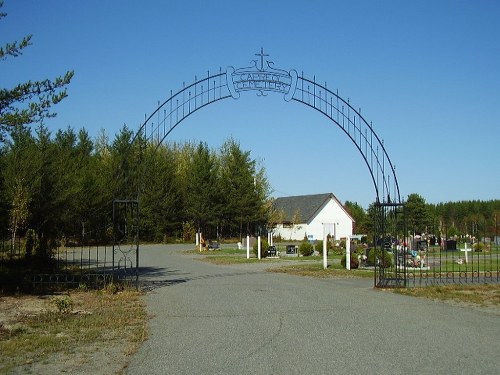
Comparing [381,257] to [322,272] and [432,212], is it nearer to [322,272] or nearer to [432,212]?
[322,272]

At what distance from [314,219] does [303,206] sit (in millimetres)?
4093

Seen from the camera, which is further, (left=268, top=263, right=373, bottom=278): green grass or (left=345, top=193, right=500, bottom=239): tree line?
(left=345, top=193, right=500, bottom=239): tree line

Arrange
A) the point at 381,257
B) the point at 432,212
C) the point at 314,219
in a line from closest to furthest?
the point at 381,257 < the point at 432,212 < the point at 314,219

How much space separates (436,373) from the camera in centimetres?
682

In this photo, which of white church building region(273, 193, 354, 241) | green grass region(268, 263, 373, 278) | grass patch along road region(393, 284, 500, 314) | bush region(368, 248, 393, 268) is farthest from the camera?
white church building region(273, 193, 354, 241)

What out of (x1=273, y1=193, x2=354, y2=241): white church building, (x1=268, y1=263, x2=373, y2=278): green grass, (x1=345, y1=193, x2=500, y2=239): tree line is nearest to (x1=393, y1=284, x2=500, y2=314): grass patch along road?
(x1=268, y1=263, x2=373, y2=278): green grass

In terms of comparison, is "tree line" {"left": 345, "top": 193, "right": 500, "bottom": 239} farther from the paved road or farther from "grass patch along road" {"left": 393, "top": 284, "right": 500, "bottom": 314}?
the paved road

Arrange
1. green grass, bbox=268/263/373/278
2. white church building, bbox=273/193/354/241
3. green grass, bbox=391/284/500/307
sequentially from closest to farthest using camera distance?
1. green grass, bbox=391/284/500/307
2. green grass, bbox=268/263/373/278
3. white church building, bbox=273/193/354/241

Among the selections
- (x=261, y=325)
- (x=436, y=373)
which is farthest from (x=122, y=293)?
(x=436, y=373)

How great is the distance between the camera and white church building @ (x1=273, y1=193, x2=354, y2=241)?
70.6 metres

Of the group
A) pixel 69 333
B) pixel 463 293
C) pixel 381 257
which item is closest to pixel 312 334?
pixel 69 333

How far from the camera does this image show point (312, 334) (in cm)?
924

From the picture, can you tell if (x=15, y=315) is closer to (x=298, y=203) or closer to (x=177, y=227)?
(x=177, y=227)

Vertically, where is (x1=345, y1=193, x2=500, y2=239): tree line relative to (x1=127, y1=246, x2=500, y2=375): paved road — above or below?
above
